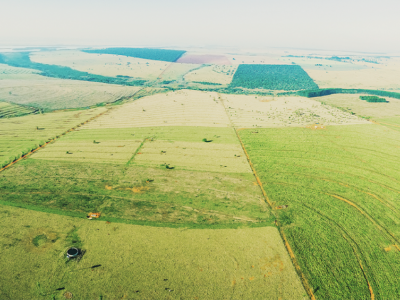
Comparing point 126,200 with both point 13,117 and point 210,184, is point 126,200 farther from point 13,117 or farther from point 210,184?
point 13,117

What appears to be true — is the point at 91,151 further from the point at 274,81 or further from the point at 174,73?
the point at 174,73

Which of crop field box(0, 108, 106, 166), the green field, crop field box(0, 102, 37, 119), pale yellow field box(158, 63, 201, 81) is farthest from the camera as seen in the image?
pale yellow field box(158, 63, 201, 81)

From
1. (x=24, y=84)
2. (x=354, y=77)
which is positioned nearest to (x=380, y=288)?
(x=24, y=84)

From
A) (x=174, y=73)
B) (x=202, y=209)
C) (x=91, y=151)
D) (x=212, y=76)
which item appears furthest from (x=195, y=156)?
(x=174, y=73)

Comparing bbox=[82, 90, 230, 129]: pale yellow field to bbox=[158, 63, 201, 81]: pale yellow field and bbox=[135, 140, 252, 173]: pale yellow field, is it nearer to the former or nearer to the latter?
bbox=[135, 140, 252, 173]: pale yellow field

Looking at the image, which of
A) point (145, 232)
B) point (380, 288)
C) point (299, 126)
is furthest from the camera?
point (299, 126)

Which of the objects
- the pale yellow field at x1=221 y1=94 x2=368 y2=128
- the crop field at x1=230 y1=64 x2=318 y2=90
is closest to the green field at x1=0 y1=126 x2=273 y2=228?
Result: the pale yellow field at x1=221 y1=94 x2=368 y2=128
